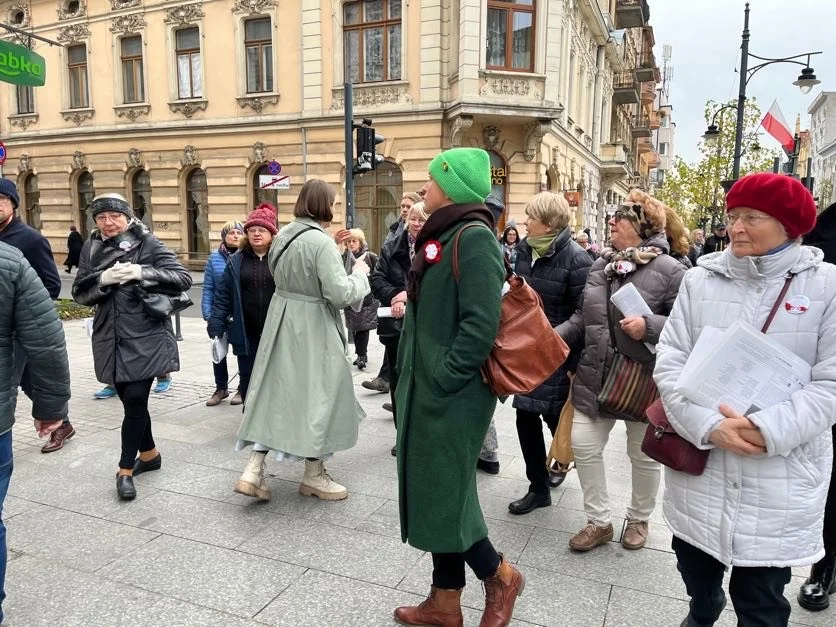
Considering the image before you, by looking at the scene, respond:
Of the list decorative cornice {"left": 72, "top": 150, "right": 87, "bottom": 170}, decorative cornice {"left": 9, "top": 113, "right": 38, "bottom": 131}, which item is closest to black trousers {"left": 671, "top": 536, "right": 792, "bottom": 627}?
decorative cornice {"left": 72, "top": 150, "right": 87, "bottom": 170}

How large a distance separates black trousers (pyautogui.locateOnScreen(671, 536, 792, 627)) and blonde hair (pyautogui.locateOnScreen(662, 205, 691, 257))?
1.74 meters

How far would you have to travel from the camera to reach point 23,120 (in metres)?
24.4

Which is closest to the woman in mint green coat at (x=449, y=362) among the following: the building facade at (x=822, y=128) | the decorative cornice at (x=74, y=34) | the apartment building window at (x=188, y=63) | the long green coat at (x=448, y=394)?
the long green coat at (x=448, y=394)

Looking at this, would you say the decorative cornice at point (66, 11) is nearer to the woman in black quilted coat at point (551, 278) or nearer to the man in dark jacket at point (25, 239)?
the man in dark jacket at point (25, 239)

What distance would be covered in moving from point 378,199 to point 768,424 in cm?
1800

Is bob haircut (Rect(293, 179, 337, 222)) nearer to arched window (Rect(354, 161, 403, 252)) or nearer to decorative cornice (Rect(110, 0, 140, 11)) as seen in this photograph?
arched window (Rect(354, 161, 403, 252))

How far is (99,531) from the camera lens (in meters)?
3.50

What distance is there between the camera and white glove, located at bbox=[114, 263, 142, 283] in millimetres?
3861

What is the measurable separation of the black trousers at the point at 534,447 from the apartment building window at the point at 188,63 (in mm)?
20552

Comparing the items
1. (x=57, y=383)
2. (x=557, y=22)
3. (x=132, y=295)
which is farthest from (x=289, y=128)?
(x=57, y=383)

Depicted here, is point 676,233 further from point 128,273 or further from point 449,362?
point 128,273

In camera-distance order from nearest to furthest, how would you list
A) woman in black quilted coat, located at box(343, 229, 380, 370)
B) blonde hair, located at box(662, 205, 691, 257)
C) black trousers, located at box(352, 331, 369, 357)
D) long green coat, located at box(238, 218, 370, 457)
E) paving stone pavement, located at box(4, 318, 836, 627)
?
paving stone pavement, located at box(4, 318, 836, 627), blonde hair, located at box(662, 205, 691, 257), long green coat, located at box(238, 218, 370, 457), woman in black quilted coat, located at box(343, 229, 380, 370), black trousers, located at box(352, 331, 369, 357)

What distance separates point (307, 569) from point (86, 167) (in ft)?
79.8

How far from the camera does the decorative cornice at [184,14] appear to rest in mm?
20453
